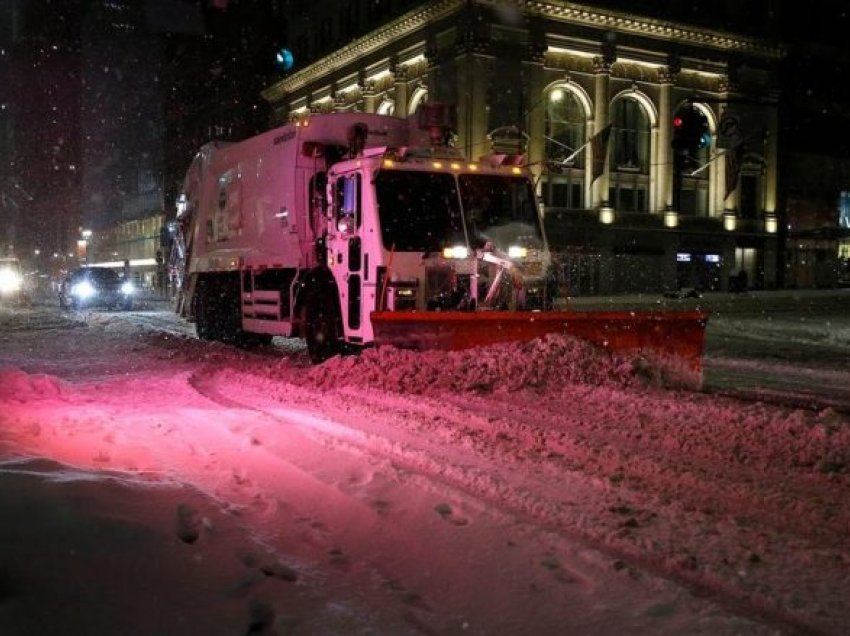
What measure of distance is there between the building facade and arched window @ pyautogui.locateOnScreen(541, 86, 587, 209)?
8 cm

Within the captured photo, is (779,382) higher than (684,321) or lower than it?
lower

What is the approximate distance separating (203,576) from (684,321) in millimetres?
8380

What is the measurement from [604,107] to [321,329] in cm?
4008

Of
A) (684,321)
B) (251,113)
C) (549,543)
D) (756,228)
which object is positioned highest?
(251,113)

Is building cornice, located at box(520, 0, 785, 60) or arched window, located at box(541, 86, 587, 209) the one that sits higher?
building cornice, located at box(520, 0, 785, 60)

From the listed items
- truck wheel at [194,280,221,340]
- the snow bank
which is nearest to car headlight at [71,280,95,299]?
truck wheel at [194,280,221,340]

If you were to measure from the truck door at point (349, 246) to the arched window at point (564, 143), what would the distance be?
36.6 meters

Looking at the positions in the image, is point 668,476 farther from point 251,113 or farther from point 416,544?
point 251,113

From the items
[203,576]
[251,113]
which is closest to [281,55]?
[203,576]

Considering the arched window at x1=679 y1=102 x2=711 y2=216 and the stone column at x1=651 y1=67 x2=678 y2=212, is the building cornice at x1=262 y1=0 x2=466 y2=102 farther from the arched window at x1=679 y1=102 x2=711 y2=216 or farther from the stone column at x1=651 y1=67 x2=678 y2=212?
the arched window at x1=679 y1=102 x2=711 y2=216

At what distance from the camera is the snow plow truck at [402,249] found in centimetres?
1081

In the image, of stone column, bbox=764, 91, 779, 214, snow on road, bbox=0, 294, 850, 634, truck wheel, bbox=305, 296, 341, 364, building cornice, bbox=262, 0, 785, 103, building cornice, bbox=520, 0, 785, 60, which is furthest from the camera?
stone column, bbox=764, 91, 779, 214

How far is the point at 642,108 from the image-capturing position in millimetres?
52031

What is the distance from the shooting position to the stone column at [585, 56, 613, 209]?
1924 inches
